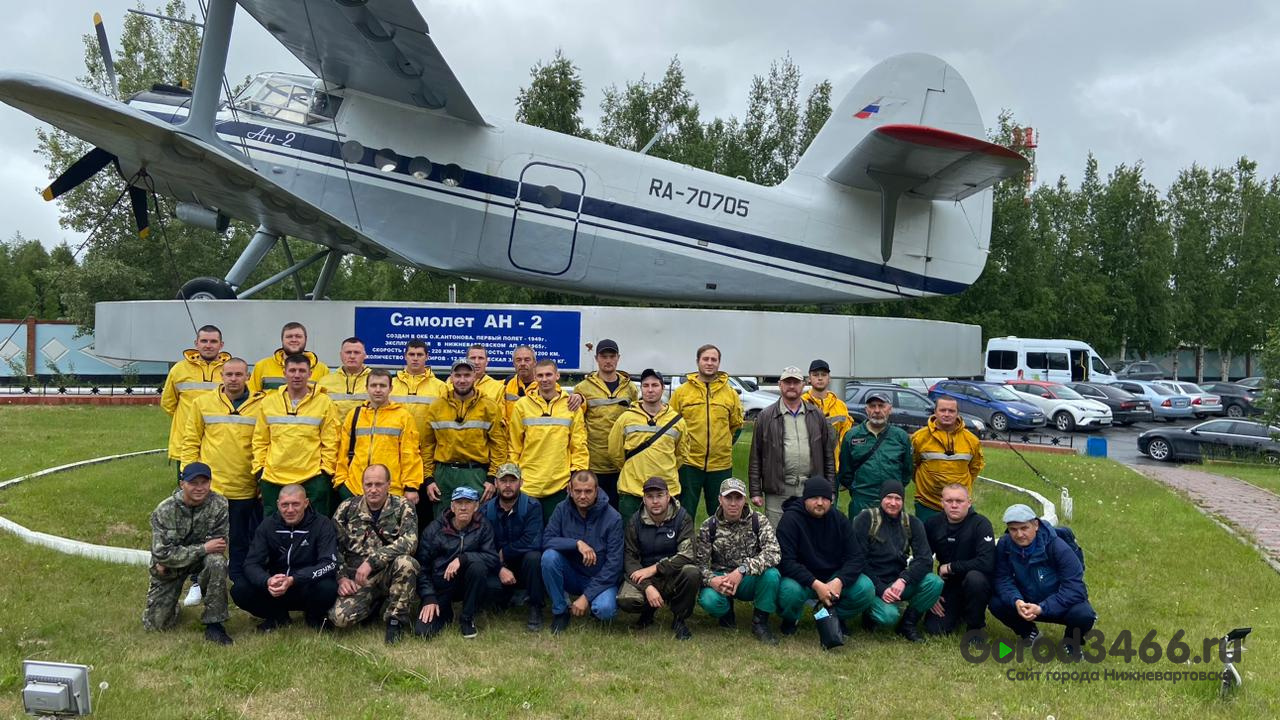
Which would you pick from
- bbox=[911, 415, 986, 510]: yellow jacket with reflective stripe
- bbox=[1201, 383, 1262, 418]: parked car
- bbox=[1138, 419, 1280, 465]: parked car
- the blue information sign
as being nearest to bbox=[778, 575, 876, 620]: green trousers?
bbox=[911, 415, 986, 510]: yellow jacket with reflective stripe

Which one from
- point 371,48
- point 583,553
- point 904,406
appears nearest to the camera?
point 583,553

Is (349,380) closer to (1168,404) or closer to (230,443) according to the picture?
(230,443)

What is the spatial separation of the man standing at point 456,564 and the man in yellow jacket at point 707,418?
6.18ft

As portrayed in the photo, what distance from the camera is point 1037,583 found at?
17.5 feet

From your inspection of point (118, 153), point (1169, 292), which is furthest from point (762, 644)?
point (1169, 292)

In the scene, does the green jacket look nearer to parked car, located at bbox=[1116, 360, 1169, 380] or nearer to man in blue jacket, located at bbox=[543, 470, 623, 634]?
man in blue jacket, located at bbox=[543, 470, 623, 634]

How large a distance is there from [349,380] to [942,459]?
501 cm

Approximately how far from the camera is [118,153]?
25.2 feet

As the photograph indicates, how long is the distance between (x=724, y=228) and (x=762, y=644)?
5.42 meters

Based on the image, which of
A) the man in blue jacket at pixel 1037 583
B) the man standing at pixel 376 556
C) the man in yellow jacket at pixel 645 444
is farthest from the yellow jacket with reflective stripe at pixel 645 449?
the man in blue jacket at pixel 1037 583

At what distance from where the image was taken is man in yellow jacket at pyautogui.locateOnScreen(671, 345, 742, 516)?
657 centimetres

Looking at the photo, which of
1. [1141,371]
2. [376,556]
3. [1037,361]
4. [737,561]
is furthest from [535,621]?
[1141,371]

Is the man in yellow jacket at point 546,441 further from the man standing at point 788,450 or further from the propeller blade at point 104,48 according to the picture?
the propeller blade at point 104,48

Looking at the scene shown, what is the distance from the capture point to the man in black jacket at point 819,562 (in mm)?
5309
